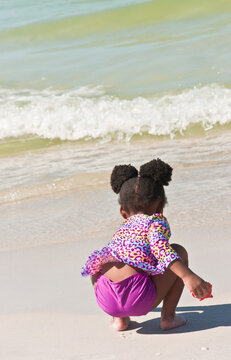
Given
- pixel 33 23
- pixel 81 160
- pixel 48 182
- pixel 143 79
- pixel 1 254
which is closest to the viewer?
pixel 1 254

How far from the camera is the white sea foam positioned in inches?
306

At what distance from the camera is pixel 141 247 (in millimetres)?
2775

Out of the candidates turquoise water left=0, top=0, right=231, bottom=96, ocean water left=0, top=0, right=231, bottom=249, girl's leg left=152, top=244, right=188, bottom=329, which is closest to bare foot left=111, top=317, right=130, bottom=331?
girl's leg left=152, top=244, right=188, bottom=329

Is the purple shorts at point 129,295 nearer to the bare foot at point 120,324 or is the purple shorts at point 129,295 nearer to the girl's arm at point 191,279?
the bare foot at point 120,324

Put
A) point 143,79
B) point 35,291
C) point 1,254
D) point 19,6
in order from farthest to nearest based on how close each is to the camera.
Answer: point 19,6 < point 143,79 < point 1,254 < point 35,291

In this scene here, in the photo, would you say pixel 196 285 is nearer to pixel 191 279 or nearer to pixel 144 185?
pixel 191 279

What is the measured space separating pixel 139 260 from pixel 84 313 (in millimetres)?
525

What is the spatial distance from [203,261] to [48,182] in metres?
2.30

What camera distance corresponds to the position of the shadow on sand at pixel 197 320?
2.85m

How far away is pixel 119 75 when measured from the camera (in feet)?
32.1

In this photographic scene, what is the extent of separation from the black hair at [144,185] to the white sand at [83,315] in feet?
1.87

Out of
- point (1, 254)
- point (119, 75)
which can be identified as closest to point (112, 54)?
point (119, 75)

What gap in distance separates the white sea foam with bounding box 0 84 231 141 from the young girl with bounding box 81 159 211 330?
4645mm

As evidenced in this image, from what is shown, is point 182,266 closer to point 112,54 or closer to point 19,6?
point 112,54
